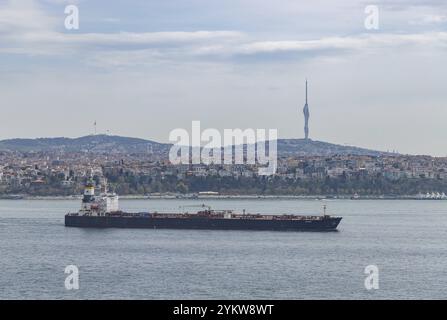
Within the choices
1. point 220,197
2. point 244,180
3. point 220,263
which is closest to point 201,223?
point 220,263

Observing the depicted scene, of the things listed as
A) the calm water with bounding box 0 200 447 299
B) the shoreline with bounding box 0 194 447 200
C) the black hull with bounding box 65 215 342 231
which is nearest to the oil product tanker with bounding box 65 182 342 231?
the black hull with bounding box 65 215 342 231

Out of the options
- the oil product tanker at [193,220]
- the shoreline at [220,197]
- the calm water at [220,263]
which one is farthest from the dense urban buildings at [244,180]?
the calm water at [220,263]

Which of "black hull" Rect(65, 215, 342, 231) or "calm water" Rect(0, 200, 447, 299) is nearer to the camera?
"calm water" Rect(0, 200, 447, 299)


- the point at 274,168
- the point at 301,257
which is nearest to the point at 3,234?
the point at 301,257

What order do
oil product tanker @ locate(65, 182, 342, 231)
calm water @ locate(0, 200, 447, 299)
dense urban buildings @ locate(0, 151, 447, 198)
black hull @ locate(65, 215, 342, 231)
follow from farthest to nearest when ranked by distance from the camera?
dense urban buildings @ locate(0, 151, 447, 198)
oil product tanker @ locate(65, 182, 342, 231)
black hull @ locate(65, 215, 342, 231)
calm water @ locate(0, 200, 447, 299)

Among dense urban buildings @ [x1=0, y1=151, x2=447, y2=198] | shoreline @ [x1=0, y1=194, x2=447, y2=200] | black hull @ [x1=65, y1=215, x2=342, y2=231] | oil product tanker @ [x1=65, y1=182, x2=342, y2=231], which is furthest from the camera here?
dense urban buildings @ [x1=0, y1=151, x2=447, y2=198]

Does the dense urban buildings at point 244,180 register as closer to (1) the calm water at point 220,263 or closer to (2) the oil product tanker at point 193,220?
(2) the oil product tanker at point 193,220

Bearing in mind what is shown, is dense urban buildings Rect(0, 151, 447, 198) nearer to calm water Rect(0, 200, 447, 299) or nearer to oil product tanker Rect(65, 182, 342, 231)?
oil product tanker Rect(65, 182, 342, 231)
